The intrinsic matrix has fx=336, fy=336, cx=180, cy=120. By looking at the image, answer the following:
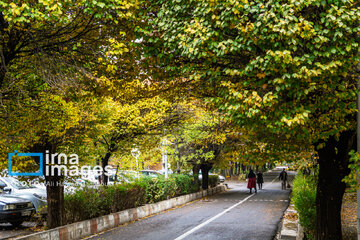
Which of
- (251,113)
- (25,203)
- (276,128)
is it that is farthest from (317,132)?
(25,203)

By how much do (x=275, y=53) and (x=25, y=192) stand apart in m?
12.6

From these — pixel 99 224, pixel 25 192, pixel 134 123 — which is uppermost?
pixel 134 123

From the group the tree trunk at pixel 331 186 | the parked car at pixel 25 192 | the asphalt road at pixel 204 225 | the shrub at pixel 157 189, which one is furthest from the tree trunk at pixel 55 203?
the tree trunk at pixel 331 186

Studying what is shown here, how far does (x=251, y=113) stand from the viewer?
521 cm

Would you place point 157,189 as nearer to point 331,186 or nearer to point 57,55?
point 331,186

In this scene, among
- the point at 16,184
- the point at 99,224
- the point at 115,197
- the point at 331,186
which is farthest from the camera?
the point at 16,184

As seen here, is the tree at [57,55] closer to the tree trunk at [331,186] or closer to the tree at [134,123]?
the tree trunk at [331,186]

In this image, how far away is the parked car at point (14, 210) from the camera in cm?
1150

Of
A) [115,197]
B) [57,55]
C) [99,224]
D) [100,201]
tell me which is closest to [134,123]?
[115,197]

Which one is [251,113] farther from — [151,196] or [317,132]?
[151,196]

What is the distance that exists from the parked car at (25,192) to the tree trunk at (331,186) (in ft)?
33.0

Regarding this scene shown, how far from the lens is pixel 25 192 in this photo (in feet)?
45.7

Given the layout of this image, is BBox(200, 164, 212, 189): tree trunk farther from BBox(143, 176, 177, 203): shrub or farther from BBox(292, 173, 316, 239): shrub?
BBox(292, 173, 316, 239): shrub

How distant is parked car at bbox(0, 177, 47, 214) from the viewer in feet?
44.5
